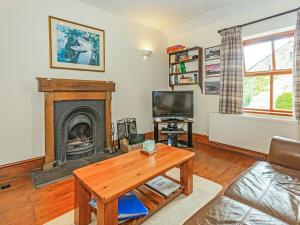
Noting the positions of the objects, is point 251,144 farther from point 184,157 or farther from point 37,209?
point 37,209

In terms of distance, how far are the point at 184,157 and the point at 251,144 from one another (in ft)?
5.78

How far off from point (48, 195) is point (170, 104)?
252 cm

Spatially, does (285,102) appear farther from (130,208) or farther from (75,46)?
(75,46)

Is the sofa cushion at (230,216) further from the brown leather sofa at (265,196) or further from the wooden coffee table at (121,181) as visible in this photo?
the wooden coffee table at (121,181)

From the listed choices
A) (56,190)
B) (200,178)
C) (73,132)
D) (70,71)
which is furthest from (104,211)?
(70,71)

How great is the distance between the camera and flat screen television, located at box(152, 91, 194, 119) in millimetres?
3641

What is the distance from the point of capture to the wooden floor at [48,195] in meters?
1.62

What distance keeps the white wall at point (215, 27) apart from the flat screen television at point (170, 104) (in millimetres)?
396

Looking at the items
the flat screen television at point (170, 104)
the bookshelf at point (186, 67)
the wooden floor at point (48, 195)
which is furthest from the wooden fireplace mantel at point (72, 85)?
Answer: the bookshelf at point (186, 67)

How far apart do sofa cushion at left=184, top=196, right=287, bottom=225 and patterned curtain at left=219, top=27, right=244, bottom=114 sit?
2299 mm

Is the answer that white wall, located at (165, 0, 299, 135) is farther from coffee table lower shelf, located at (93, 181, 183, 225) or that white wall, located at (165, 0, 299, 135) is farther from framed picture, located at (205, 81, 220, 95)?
coffee table lower shelf, located at (93, 181, 183, 225)

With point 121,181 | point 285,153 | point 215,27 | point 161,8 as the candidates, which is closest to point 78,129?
point 121,181

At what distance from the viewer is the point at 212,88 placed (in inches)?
140

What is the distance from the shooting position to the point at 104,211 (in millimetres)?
1174
